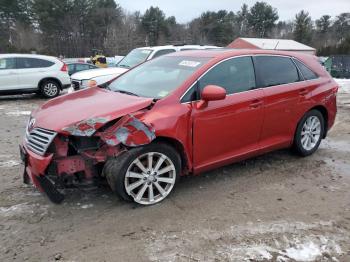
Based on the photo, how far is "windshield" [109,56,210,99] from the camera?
14.3ft

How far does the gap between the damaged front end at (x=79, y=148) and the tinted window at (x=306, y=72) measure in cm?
285

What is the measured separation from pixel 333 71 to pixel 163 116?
2619 cm

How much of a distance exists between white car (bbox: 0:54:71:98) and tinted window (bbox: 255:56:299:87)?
961 centimetres

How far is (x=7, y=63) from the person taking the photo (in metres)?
12.2

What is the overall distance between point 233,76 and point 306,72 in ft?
5.09

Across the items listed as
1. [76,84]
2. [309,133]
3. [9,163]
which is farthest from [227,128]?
[76,84]

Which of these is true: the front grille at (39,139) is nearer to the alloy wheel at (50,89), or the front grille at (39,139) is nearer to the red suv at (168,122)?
the red suv at (168,122)

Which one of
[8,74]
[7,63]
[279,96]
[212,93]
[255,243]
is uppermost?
[7,63]

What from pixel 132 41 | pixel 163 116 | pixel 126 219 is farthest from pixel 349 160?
pixel 132 41

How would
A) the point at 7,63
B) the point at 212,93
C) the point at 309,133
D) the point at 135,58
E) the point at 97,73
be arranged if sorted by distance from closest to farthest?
the point at 212,93, the point at 309,133, the point at 97,73, the point at 135,58, the point at 7,63

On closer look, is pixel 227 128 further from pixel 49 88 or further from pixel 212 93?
pixel 49 88

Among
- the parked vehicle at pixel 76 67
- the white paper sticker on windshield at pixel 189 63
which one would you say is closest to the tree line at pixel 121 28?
the parked vehicle at pixel 76 67

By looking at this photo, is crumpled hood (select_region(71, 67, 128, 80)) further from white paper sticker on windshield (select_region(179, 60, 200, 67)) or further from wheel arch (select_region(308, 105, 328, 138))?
wheel arch (select_region(308, 105, 328, 138))

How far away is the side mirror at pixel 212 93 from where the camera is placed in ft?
13.3
